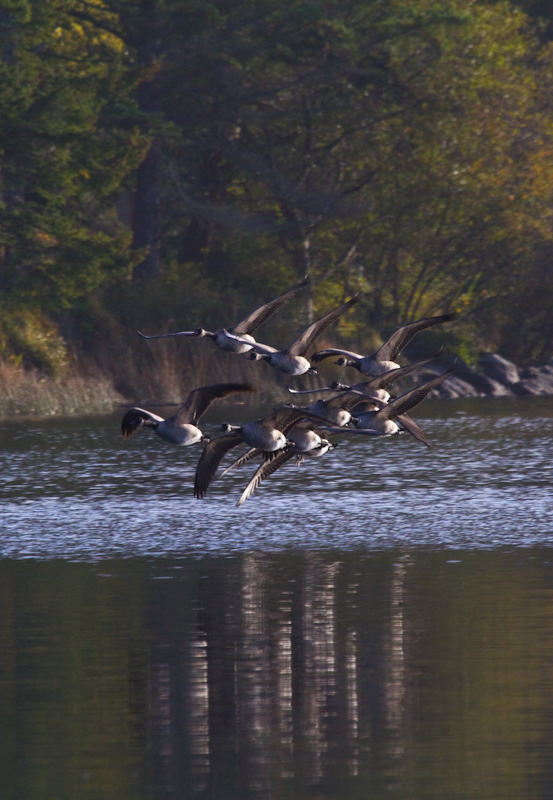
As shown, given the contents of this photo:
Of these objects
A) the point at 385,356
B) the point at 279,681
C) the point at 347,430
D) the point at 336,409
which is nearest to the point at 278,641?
the point at 279,681

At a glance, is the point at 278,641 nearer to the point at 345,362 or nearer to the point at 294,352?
the point at 294,352

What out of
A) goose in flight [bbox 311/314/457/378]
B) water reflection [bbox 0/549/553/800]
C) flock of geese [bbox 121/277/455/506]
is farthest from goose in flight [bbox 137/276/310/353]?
water reflection [bbox 0/549/553/800]

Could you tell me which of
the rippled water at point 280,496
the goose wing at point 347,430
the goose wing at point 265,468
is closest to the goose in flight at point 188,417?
the goose wing at point 347,430

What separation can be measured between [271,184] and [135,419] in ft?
128

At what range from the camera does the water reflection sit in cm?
1042

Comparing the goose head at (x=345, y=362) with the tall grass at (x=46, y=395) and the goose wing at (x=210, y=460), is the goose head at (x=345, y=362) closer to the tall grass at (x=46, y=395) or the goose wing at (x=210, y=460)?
the goose wing at (x=210, y=460)

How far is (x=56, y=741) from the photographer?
1121 centimetres

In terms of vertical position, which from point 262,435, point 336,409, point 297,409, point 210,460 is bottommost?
point 210,460

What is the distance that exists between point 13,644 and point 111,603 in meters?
2.27

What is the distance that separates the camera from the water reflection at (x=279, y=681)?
410 inches

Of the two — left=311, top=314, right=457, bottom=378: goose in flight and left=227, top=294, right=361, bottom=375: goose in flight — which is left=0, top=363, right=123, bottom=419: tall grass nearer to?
left=311, top=314, right=457, bottom=378: goose in flight

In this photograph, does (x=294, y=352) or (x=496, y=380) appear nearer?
(x=294, y=352)

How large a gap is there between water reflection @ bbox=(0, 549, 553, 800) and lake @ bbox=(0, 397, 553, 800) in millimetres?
26

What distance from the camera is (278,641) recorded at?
14602 mm
